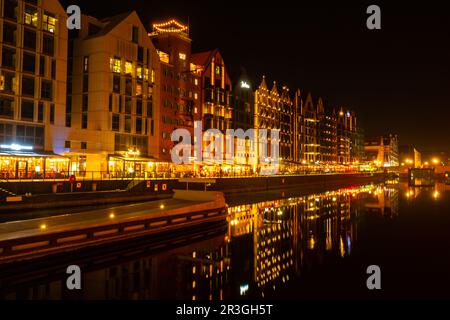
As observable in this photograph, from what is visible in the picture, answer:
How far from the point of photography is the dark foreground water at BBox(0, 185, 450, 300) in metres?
17.0

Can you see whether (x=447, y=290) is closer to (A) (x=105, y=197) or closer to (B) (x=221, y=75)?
(A) (x=105, y=197)

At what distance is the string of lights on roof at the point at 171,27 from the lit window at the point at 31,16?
109 ft

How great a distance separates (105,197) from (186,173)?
84.6 ft

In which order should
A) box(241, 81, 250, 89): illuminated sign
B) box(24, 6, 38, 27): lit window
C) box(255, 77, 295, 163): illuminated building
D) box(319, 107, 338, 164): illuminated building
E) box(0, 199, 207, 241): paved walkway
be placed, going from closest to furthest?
1. box(0, 199, 207, 241): paved walkway
2. box(24, 6, 38, 27): lit window
3. box(241, 81, 250, 89): illuminated sign
4. box(255, 77, 295, 163): illuminated building
5. box(319, 107, 338, 164): illuminated building

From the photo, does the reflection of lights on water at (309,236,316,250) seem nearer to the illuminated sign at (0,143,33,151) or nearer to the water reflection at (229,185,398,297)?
the water reflection at (229,185,398,297)

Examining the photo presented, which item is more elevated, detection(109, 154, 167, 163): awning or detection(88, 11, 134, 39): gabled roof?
detection(88, 11, 134, 39): gabled roof

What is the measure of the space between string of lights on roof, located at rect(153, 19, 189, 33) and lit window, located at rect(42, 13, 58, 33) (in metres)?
29.9

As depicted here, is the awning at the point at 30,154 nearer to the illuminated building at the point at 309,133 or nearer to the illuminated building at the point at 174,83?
the illuminated building at the point at 174,83

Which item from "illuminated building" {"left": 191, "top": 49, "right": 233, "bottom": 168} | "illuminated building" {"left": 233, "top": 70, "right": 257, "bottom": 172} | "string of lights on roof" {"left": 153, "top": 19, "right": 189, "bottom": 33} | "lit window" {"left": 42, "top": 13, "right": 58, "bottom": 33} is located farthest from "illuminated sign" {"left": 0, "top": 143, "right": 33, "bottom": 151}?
"illuminated building" {"left": 233, "top": 70, "right": 257, "bottom": 172}

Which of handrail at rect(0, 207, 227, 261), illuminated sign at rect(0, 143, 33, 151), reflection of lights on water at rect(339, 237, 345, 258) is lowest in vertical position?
reflection of lights on water at rect(339, 237, 345, 258)

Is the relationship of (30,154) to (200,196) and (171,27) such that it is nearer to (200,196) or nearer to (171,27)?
(200,196)

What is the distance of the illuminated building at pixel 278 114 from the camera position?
126m

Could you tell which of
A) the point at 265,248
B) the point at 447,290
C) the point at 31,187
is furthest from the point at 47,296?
the point at 31,187

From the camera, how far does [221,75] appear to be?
10619cm
